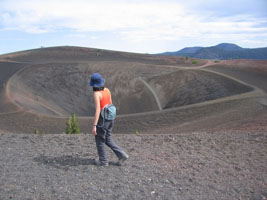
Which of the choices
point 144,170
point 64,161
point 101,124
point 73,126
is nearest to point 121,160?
point 144,170

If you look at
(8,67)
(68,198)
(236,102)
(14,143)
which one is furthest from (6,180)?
(8,67)

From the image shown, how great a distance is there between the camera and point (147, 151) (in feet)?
23.0

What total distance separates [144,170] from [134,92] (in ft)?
129

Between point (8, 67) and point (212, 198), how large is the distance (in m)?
53.9

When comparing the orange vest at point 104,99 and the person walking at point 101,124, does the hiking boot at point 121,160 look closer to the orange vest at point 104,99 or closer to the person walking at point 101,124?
the person walking at point 101,124

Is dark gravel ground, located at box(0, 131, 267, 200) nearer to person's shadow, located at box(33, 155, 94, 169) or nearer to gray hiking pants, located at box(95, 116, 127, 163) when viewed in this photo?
person's shadow, located at box(33, 155, 94, 169)

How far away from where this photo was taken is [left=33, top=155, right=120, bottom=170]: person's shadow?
611 centimetres

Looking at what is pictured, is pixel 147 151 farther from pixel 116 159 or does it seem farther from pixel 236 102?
pixel 236 102

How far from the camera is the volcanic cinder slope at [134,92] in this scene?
20422 millimetres

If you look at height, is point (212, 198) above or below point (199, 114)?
above

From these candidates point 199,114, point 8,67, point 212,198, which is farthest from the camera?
point 8,67

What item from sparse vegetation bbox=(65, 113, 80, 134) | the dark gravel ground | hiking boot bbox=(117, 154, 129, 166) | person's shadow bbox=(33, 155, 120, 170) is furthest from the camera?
sparse vegetation bbox=(65, 113, 80, 134)

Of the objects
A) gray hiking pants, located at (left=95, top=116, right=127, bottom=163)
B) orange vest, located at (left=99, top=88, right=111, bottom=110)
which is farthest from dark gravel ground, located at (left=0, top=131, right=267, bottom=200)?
orange vest, located at (left=99, top=88, right=111, bottom=110)

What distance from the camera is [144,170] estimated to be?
570 cm
